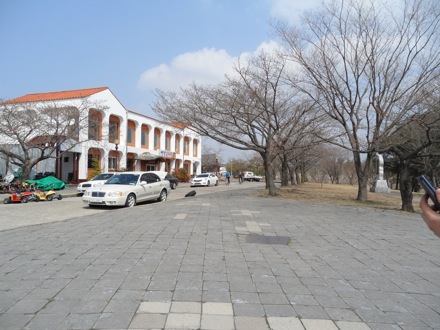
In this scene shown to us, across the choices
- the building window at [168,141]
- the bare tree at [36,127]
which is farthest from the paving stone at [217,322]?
the building window at [168,141]

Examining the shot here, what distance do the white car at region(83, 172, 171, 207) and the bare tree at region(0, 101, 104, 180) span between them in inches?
415

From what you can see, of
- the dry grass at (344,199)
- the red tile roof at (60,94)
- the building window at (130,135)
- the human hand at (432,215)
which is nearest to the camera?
the human hand at (432,215)

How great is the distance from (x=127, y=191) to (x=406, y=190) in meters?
11.8

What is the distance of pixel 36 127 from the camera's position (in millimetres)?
22484

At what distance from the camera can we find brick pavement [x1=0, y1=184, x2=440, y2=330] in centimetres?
339

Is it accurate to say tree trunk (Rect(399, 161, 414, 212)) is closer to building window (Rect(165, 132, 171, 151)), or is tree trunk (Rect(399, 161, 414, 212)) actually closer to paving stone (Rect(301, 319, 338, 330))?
paving stone (Rect(301, 319, 338, 330))

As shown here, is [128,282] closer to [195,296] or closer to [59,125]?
[195,296]

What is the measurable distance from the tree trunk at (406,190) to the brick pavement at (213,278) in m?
7.40

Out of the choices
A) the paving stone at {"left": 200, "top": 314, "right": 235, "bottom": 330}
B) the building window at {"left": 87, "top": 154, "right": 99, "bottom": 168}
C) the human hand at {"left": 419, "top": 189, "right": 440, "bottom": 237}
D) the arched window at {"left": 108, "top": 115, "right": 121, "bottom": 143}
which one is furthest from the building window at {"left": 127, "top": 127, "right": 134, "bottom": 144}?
the human hand at {"left": 419, "top": 189, "right": 440, "bottom": 237}

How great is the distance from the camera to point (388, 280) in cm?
475

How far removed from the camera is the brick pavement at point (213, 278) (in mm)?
3387

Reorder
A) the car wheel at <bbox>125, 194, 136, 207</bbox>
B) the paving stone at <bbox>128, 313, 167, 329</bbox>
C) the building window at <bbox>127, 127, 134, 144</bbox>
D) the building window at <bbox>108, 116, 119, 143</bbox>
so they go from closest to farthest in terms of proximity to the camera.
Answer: the paving stone at <bbox>128, 313, 167, 329</bbox> < the car wheel at <bbox>125, 194, 136, 207</bbox> < the building window at <bbox>108, 116, 119, 143</bbox> < the building window at <bbox>127, 127, 134, 144</bbox>

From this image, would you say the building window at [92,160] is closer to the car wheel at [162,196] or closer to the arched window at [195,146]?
the car wheel at [162,196]

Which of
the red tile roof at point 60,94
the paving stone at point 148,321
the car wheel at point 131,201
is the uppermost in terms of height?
the red tile roof at point 60,94
